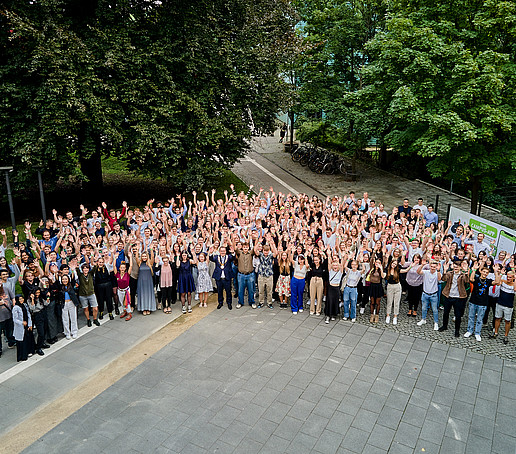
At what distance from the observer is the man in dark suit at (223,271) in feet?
38.5

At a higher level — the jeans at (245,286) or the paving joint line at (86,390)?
the jeans at (245,286)

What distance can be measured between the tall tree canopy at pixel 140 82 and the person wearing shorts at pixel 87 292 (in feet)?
23.1

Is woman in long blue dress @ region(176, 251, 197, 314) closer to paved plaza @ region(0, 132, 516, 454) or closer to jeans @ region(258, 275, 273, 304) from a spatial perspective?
paved plaza @ region(0, 132, 516, 454)

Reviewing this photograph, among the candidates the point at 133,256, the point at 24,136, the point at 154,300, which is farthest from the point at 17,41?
the point at 154,300

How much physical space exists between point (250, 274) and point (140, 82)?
9447mm

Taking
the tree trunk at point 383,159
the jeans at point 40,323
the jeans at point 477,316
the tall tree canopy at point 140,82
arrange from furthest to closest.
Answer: the tree trunk at point 383,159, the tall tree canopy at point 140,82, the jeans at point 477,316, the jeans at point 40,323

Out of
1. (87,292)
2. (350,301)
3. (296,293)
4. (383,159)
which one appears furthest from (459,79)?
(87,292)

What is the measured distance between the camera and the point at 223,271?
11773 mm

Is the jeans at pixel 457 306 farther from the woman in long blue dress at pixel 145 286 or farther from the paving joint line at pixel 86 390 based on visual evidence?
the woman in long blue dress at pixel 145 286

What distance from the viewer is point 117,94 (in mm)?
17172

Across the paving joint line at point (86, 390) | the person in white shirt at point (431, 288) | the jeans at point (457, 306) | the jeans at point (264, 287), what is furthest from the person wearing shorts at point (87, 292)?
the jeans at point (457, 306)

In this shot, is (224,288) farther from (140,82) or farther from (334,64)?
(334,64)

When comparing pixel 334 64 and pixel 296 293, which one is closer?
pixel 296 293

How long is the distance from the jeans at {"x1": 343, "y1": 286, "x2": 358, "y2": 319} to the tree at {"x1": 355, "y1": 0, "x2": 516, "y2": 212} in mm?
6977
